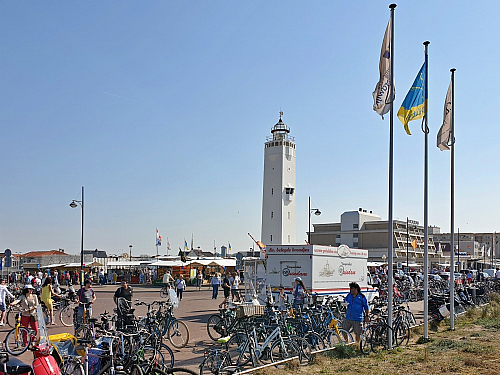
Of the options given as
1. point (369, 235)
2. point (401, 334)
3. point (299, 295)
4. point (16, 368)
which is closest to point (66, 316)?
point (299, 295)

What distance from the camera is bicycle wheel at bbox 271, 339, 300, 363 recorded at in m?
10.2

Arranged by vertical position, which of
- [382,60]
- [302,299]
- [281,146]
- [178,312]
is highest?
[281,146]

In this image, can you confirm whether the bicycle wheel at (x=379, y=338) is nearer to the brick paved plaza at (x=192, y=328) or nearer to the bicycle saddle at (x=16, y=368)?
the brick paved plaza at (x=192, y=328)

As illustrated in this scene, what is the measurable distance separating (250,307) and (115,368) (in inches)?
313

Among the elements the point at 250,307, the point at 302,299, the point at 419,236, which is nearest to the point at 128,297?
the point at 250,307

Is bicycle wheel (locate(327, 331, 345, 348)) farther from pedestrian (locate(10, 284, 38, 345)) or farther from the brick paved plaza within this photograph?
pedestrian (locate(10, 284, 38, 345))

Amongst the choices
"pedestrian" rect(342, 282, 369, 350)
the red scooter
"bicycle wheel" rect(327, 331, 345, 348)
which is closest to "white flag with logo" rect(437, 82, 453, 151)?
"pedestrian" rect(342, 282, 369, 350)

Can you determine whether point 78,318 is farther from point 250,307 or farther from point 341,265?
point 341,265

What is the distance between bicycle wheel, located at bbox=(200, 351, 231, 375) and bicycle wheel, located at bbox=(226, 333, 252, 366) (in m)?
0.72

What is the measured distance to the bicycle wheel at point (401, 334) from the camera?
1263 cm

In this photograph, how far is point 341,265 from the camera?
21281 mm

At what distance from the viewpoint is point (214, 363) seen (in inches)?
337

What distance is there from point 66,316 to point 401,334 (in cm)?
1089

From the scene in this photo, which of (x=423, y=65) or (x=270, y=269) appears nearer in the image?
(x=423, y=65)
